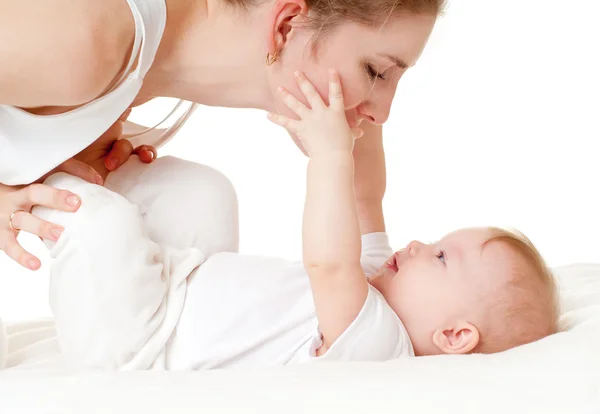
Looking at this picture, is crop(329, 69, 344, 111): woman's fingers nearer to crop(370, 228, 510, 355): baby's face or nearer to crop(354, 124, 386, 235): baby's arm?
crop(370, 228, 510, 355): baby's face

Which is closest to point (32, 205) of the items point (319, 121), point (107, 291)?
point (107, 291)

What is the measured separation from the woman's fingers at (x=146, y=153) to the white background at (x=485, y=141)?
4.77 ft

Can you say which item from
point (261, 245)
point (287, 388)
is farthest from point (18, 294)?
point (287, 388)

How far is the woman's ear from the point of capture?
1.72 meters

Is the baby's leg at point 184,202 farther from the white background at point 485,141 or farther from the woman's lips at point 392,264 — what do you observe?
the white background at point 485,141

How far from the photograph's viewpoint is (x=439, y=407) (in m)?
1.24

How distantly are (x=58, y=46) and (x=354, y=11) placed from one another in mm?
567

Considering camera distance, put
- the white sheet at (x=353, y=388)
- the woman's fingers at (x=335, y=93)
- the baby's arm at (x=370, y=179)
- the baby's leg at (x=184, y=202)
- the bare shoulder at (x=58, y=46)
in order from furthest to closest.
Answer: the baby's arm at (x=370, y=179)
the baby's leg at (x=184, y=202)
the woman's fingers at (x=335, y=93)
the bare shoulder at (x=58, y=46)
the white sheet at (x=353, y=388)

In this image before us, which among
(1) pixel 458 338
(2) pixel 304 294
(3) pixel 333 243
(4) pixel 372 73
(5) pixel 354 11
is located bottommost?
(1) pixel 458 338

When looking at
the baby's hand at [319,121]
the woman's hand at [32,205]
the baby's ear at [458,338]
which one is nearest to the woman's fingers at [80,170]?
the woman's hand at [32,205]

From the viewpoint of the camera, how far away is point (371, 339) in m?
1.58

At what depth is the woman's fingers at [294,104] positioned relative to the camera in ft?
5.65

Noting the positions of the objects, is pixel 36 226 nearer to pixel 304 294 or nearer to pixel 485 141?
pixel 304 294

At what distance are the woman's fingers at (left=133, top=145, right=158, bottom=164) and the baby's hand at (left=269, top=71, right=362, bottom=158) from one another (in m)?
0.39
